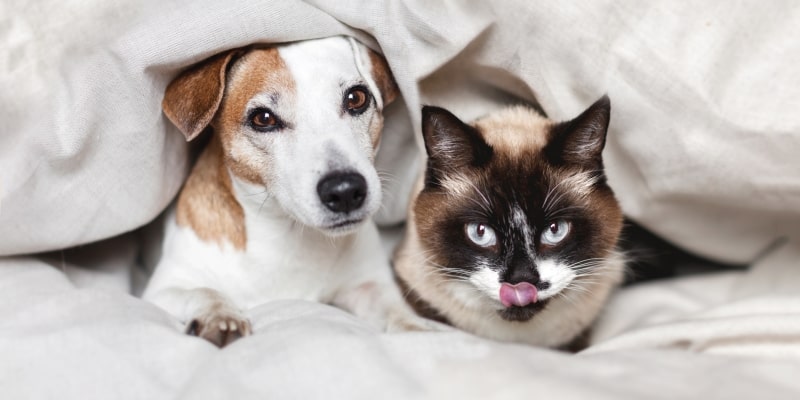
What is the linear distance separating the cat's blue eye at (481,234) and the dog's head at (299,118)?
21 cm

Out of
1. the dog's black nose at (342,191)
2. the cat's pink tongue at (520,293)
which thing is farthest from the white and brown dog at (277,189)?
the cat's pink tongue at (520,293)

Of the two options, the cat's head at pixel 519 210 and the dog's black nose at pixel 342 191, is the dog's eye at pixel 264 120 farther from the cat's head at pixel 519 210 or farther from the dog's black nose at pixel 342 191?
the cat's head at pixel 519 210

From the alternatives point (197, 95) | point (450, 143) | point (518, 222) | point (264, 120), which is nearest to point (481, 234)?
point (518, 222)

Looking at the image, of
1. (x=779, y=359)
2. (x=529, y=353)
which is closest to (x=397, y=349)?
(x=529, y=353)

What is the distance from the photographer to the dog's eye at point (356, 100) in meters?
1.62

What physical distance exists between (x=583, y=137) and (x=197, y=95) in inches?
33.2

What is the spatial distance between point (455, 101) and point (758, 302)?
85 cm

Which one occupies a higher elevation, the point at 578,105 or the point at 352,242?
the point at 578,105

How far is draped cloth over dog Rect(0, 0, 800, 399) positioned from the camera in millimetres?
1287

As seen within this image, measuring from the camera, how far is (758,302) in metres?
1.60

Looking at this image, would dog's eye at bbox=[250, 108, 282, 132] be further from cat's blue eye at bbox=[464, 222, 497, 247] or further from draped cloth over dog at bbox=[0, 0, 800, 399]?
cat's blue eye at bbox=[464, 222, 497, 247]

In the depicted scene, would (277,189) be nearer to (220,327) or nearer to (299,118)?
(299,118)

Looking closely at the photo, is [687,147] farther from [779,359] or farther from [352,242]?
[352,242]

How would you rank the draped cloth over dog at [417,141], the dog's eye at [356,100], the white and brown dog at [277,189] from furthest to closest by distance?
the dog's eye at [356,100], the white and brown dog at [277,189], the draped cloth over dog at [417,141]
